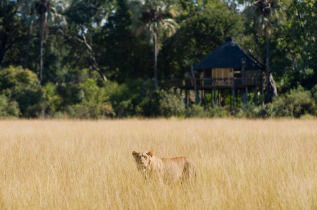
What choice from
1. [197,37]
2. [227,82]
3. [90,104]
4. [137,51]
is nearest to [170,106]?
[227,82]

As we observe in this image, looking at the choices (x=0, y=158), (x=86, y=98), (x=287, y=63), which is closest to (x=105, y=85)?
(x=86, y=98)

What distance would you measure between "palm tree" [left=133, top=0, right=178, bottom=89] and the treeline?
0.08 metres

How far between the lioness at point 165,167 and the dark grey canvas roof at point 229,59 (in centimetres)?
3484

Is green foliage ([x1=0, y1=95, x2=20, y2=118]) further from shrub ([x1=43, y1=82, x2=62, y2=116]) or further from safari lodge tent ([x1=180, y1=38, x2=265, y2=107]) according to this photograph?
safari lodge tent ([x1=180, y1=38, x2=265, y2=107])

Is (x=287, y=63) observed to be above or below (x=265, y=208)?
above

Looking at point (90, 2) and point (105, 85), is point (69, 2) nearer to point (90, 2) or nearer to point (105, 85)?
point (90, 2)

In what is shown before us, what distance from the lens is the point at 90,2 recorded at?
54594 mm

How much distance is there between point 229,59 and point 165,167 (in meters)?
35.5

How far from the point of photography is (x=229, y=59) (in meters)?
41.6

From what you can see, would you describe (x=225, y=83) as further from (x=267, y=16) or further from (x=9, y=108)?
(x=9, y=108)

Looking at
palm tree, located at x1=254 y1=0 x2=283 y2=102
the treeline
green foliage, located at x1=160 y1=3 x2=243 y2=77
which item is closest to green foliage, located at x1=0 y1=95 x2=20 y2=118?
the treeline

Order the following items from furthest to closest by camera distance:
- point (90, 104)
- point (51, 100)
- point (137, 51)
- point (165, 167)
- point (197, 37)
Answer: point (137, 51) → point (197, 37) → point (51, 100) → point (90, 104) → point (165, 167)

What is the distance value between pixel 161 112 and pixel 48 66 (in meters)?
22.2

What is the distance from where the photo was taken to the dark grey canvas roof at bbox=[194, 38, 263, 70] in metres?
41.4
